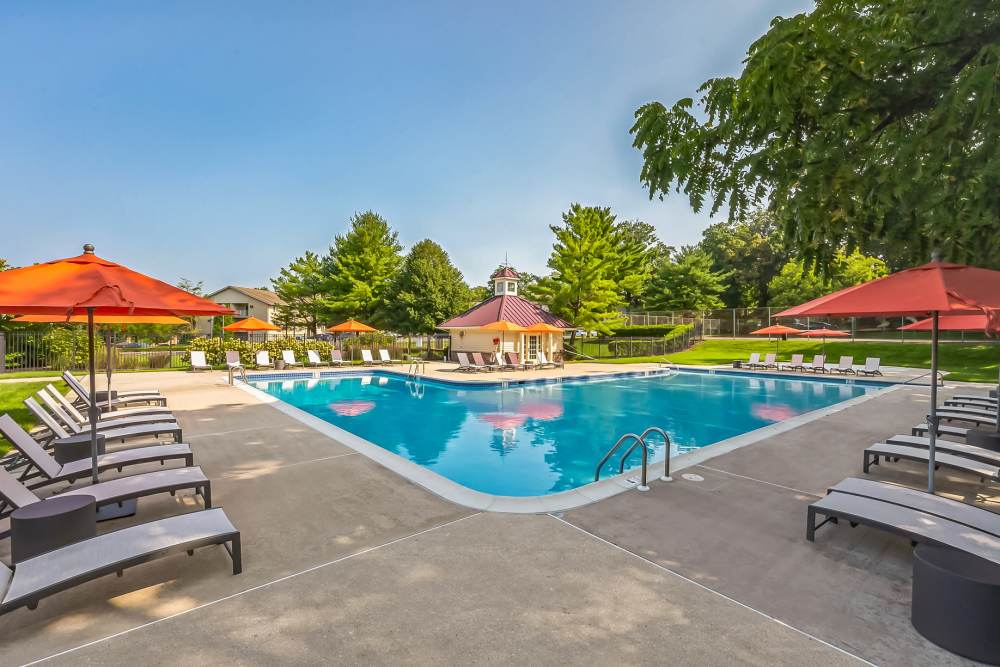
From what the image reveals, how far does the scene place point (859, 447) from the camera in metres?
7.22

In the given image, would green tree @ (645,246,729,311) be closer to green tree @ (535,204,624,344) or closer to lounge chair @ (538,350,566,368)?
green tree @ (535,204,624,344)

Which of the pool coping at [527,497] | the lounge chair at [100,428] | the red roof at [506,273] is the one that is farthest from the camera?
the red roof at [506,273]

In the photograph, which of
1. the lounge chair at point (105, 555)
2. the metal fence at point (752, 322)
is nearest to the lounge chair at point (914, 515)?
the lounge chair at point (105, 555)

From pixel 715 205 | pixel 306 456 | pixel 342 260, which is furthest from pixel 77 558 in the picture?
pixel 342 260

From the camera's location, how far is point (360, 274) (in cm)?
3459

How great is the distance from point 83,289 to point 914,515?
714 centimetres

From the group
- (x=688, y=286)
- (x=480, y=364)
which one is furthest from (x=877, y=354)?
(x=480, y=364)

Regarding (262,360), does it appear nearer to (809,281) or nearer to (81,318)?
(81,318)

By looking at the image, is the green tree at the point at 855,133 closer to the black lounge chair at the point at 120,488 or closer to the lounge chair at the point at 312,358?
the black lounge chair at the point at 120,488

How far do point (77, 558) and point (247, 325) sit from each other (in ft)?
74.4

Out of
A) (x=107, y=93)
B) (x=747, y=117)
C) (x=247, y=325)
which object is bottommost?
(x=247, y=325)

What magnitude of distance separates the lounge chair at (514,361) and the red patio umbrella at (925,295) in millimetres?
18727

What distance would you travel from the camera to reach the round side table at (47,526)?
10.3 feet

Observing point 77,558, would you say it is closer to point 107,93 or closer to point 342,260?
point 107,93
